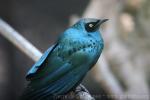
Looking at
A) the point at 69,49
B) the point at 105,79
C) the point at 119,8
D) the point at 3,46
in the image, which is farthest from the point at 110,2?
the point at 69,49

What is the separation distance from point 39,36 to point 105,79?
1.40 metres

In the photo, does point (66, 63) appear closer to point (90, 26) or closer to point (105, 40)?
point (90, 26)

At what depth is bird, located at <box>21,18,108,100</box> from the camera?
2598 millimetres

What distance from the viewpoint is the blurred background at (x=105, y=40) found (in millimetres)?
4434

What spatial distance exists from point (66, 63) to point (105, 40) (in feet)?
5.94

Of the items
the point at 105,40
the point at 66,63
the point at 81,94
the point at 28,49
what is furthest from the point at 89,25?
the point at 105,40

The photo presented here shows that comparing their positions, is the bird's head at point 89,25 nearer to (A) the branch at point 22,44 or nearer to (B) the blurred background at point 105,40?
(A) the branch at point 22,44

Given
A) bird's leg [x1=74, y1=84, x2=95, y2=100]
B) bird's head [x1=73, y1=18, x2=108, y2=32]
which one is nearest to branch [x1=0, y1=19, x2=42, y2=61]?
bird's leg [x1=74, y1=84, x2=95, y2=100]

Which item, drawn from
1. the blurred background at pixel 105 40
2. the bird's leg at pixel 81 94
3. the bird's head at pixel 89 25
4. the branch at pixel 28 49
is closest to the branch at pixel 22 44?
the branch at pixel 28 49

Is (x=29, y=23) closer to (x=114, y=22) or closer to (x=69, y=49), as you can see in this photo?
(x=114, y=22)

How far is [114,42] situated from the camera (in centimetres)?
450

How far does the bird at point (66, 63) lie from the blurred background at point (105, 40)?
1.45 metres

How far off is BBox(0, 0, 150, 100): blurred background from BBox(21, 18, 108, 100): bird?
1.45m

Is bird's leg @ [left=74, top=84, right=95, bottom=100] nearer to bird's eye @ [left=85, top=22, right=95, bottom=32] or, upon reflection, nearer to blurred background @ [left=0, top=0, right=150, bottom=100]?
bird's eye @ [left=85, top=22, right=95, bottom=32]
